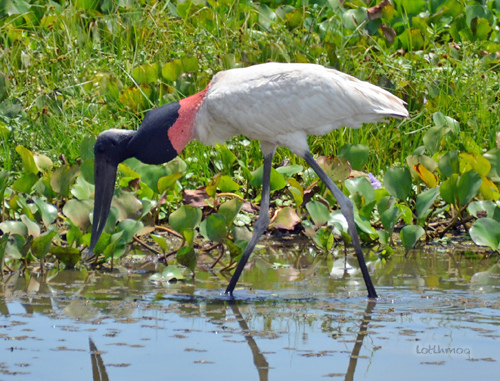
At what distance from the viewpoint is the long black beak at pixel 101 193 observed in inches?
183

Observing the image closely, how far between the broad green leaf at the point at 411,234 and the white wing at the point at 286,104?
737 millimetres

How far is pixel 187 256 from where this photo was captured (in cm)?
467

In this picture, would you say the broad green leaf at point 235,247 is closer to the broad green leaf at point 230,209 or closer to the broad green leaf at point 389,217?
the broad green leaf at point 230,209

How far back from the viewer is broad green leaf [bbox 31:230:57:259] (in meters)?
4.62

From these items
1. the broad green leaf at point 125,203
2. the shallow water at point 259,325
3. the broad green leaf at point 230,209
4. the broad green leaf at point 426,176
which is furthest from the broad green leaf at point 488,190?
the broad green leaf at point 125,203

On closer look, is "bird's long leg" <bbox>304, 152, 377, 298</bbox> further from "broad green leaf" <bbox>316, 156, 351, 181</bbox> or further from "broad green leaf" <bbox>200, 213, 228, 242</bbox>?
"broad green leaf" <bbox>316, 156, 351, 181</bbox>

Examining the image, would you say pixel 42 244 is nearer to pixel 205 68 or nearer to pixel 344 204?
pixel 344 204

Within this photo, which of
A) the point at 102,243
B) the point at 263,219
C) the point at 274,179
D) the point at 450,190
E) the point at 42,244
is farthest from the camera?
the point at 274,179

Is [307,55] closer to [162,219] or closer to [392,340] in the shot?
[162,219]

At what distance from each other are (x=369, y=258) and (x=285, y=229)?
710 millimetres

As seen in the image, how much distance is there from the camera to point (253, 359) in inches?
134

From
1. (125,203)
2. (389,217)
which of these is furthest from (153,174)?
(389,217)

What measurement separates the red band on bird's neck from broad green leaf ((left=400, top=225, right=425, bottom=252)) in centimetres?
136

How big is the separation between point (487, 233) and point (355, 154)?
118cm
